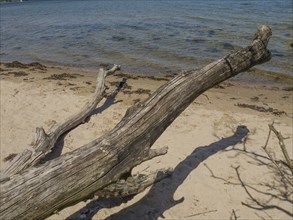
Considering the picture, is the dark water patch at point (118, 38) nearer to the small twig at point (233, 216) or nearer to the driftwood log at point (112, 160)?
the driftwood log at point (112, 160)

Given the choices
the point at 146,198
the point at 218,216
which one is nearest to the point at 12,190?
the point at 146,198

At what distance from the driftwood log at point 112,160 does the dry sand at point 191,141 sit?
0.63m

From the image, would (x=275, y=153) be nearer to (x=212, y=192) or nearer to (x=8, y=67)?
(x=212, y=192)

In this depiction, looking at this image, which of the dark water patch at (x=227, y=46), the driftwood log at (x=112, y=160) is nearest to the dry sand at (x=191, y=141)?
the driftwood log at (x=112, y=160)

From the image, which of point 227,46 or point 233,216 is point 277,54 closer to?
point 227,46

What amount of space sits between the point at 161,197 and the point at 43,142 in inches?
93.4

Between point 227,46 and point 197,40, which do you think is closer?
point 227,46

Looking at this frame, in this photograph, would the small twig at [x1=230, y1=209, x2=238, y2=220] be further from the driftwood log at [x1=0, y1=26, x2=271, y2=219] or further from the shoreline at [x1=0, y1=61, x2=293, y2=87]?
the shoreline at [x1=0, y1=61, x2=293, y2=87]

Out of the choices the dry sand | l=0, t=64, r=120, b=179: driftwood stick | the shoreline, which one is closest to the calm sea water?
the shoreline

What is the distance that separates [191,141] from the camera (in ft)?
22.9

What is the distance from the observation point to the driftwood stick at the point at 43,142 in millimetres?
5383

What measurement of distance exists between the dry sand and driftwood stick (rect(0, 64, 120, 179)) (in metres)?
0.23

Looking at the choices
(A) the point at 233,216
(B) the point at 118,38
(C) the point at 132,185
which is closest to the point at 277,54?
(B) the point at 118,38

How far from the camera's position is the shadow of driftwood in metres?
4.94
